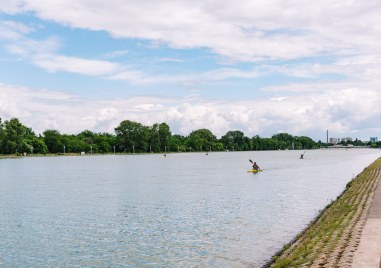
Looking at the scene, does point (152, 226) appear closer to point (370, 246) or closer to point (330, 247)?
point (330, 247)

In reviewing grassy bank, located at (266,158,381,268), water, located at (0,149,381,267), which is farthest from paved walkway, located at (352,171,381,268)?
water, located at (0,149,381,267)

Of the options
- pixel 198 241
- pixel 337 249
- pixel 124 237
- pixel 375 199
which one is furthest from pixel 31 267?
pixel 375 199

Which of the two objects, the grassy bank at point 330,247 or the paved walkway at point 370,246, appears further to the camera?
the grassy bank at point 330,247

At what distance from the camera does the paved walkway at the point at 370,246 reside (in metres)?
14.1

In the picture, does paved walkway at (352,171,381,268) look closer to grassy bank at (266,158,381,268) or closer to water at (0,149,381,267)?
grassy bank at (266,158,381,268)

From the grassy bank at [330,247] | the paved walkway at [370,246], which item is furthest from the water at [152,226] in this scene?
the paved walkway at [370,246]

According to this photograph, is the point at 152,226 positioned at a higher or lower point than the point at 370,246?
lower

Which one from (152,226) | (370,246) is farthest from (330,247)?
(152,226)

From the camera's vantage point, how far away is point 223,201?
43688mm

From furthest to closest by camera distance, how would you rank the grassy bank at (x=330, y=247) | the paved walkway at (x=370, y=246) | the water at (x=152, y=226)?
the water at (x=152, y=226)
the grassy bank at (x=330, y=247)
the paved walkway at (x=370, y=246)

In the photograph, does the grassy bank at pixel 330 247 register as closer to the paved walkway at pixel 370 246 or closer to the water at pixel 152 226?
the paved walkway at pixel 370 246

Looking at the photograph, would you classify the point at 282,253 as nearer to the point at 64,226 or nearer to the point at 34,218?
the point at 64,226

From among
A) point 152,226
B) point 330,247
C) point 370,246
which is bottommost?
point 152,226

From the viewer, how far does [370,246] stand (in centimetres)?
1648
